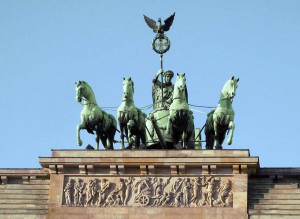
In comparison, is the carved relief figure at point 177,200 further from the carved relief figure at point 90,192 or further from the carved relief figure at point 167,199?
the carved relief figure at point 90,192

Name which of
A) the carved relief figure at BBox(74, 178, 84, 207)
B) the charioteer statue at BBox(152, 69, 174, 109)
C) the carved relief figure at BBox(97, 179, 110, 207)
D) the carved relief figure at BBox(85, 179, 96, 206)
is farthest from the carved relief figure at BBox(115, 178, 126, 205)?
the charioteer statue at BBox(152, 69, 174, 109)

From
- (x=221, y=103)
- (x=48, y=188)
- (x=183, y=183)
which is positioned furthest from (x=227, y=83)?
(x=48, y=188)

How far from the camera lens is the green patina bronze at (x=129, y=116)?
168 ft

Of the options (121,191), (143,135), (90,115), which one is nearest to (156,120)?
(143,135)

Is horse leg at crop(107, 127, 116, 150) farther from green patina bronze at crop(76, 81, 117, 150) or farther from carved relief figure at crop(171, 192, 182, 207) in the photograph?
carved relief figure at crop(171, 192, 182, 207)

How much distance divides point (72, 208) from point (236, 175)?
5560 mm

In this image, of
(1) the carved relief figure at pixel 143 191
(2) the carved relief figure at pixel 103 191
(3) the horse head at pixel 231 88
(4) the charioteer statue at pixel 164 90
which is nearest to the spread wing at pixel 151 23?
(4) the charioteer statue at pixel 164 90

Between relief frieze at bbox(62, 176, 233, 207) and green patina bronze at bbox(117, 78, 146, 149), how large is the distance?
2.27m

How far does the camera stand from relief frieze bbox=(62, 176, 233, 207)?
1934 inches

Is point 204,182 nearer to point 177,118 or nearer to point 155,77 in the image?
point 177,118

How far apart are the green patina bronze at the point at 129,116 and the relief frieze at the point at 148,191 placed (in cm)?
227

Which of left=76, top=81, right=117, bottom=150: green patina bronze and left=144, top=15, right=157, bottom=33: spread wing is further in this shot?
left=144, top=15, right=157, bottom=33: spread wing

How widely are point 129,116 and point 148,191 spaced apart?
3.07 metres

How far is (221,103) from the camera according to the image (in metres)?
50.6
